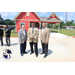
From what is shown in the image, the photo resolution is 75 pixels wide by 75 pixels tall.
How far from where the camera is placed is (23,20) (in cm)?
1642

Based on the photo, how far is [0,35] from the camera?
545cm

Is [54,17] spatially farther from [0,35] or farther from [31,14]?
[0,35]

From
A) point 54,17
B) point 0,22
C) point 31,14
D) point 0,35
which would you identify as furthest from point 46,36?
point 0,22

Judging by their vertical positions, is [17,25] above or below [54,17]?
below

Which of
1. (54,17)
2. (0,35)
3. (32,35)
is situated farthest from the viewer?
(54,17)

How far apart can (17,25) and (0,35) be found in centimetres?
1154
